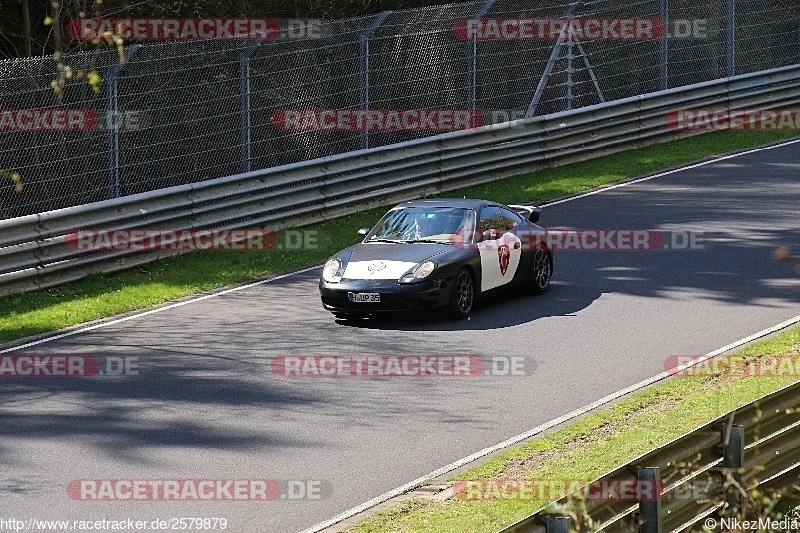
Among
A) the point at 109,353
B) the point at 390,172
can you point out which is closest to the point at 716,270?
the point at 390,172

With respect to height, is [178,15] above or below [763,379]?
above

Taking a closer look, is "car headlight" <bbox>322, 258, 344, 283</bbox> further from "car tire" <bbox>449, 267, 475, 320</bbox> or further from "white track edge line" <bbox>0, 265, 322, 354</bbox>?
"white track edge line" <bbox>0, 265, 322, 354</bbox>

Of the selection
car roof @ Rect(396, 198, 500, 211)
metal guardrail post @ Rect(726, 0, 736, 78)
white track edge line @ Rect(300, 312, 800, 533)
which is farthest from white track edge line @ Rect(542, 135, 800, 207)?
white track edge line @ Rect(300, 312, 800, 533)

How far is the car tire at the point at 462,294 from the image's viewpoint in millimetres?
15148

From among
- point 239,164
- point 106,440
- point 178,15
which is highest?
point 178,15

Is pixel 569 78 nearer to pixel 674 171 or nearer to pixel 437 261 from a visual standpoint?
pixel 674 171

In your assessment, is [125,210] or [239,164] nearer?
[125,210]

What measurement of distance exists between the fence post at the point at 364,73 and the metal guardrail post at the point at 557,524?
16.0 meters

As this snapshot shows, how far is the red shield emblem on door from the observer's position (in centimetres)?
1591

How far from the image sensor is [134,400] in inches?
479

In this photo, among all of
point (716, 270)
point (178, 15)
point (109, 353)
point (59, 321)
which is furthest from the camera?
point (178, 15)

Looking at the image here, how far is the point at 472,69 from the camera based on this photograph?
23375 mm

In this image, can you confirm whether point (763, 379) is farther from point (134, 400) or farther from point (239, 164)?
point (239, 164)

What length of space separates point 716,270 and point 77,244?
327 inches
